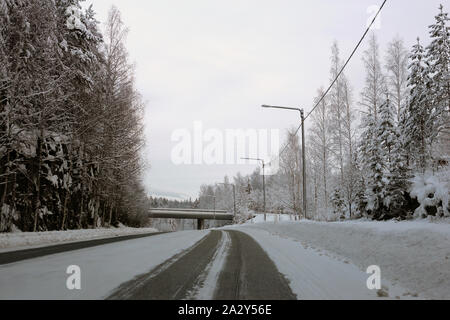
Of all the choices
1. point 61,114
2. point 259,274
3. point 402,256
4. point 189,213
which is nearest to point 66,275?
point 259,274

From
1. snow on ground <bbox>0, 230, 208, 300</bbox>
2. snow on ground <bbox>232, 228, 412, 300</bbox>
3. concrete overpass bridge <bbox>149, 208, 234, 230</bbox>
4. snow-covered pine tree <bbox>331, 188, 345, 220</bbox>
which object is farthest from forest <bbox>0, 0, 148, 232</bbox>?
concrete overpass bridge <bbox>149, 208, 234, 230</bbox>

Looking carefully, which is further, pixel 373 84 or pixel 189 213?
pixel 189 213

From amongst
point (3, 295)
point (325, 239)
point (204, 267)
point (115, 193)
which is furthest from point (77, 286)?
point (115, 193)

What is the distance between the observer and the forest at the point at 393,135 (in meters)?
17.7

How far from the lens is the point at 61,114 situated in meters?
16.4

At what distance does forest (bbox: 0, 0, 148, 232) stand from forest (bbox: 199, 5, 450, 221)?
54.7ft

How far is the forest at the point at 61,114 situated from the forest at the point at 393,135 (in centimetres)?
1667

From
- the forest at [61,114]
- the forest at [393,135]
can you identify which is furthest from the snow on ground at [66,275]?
the forest at [393,135]

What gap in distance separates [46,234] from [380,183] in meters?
18.2

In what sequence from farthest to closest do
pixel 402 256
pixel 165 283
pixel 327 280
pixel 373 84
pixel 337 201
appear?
1. pixel 337 201
2. pixel 373 84
3. pixel 402 256
4. pixel 327 280
5. pixel 165 283

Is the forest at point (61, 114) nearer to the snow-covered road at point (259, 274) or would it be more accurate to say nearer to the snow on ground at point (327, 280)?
the snow-covered road at point (259, 274)

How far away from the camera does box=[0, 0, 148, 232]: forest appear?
14.0 meters

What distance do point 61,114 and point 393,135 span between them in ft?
62.5

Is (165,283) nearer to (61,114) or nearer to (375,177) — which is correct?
(61,114)
